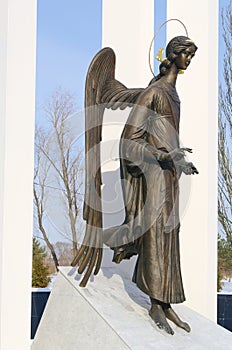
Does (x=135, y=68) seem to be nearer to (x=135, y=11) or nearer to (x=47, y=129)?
(x=135, y=11)

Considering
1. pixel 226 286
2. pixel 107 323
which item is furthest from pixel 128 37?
pixel 226 286

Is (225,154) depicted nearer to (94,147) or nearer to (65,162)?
(65,162)

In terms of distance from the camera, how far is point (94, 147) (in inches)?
149

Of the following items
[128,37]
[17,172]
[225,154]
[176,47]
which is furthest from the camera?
[225,154]

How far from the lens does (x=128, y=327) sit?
3.33 m

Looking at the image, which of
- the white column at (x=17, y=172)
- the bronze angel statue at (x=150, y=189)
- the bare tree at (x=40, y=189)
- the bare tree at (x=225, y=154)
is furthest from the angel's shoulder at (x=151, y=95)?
the bare tree at (x=225, y=154)

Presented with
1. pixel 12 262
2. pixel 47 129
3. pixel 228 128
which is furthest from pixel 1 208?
pixel 228 128

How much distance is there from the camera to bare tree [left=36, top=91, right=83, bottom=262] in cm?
466

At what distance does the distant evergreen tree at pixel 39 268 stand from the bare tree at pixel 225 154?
6.10ft

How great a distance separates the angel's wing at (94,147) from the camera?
3.76 meters

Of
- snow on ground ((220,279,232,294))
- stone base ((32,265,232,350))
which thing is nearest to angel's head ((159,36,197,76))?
stone base ((32,265,232,350))

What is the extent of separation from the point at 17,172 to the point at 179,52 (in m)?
Answer: 1.24

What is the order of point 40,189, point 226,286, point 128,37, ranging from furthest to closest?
point 226,286 < point 40,189 < point 128,37

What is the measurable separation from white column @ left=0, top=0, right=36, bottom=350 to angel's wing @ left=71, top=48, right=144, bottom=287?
68cm
